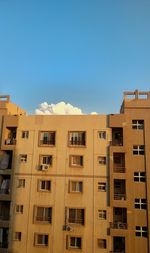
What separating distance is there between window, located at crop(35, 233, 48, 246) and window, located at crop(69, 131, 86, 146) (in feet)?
29.8

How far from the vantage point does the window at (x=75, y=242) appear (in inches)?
847

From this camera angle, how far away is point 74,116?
2445 centimetres

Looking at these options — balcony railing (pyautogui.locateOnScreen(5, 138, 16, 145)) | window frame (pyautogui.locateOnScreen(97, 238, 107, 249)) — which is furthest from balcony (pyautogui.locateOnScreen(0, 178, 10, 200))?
window frame (pyautogui.locateOnScreen(97, 238, 107, 249))

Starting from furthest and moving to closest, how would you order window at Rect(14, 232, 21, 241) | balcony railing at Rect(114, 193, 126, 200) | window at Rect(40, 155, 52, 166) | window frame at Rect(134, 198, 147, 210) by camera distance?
window at Rect(40, 155, 52, 166), window at Rect(14, 232, 21, 241), balcony railing at Rect(114, 193, 126, 200), window frame at Rect(134, 198, 147, 210)

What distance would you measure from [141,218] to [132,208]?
3.73 ft

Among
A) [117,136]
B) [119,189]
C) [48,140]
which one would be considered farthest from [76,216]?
[117,136]

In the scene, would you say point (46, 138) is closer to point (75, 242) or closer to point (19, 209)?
point (19, 209)

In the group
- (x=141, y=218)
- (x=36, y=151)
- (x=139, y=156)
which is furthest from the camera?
(x=36, y=151)

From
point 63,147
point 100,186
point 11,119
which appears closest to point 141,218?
point 100,186

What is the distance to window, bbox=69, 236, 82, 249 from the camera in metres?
21.5

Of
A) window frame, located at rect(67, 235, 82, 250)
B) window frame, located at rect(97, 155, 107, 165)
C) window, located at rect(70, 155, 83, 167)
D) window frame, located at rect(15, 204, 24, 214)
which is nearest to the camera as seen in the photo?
window frame, located at rect(67, 235, 82, 250)

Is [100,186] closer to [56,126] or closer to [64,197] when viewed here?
[64,197]

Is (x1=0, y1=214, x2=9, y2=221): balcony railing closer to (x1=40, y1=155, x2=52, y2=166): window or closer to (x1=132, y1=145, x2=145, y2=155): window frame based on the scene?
(x1=40, y1=155, x2=52, y2=166): window

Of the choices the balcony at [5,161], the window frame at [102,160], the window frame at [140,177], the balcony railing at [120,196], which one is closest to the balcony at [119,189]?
the balcony railing at [120,196]
